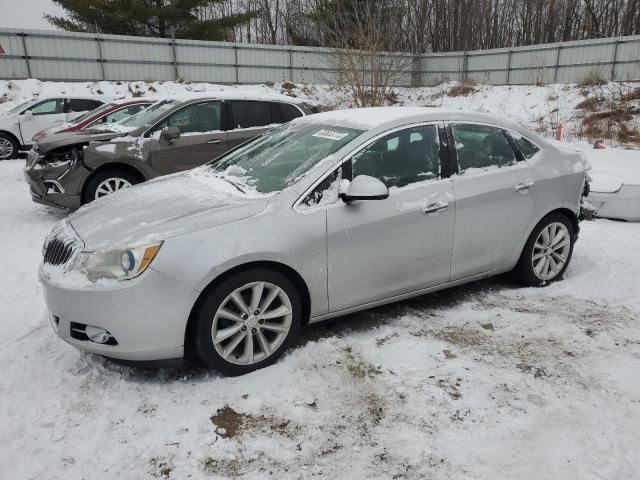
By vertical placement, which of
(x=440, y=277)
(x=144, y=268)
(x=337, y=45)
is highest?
(x=337, y=45)

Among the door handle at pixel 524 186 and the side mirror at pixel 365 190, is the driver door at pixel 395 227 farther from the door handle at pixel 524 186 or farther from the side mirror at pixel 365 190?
the door handle at pixel 524 186

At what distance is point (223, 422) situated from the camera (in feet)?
8.78

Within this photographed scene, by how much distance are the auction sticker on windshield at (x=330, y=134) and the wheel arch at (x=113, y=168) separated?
383cm

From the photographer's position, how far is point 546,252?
4445mm

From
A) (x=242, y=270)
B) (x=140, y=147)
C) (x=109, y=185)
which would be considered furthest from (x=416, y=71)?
(x=242, y=270)

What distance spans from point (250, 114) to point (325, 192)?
182 inches

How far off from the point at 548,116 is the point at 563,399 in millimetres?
19089

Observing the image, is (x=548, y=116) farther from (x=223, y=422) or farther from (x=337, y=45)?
(x=223, y=422)

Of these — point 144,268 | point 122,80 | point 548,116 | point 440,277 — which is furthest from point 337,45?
point 144,268

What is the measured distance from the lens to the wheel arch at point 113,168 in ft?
21.6

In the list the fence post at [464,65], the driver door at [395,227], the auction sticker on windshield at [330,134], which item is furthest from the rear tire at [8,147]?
the fence post at [464,65]

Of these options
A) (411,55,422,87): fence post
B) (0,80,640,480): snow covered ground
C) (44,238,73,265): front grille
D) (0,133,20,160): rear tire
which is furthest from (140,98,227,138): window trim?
(411,55,422,87): fence post

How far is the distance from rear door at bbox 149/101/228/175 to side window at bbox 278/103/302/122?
100 centimetres

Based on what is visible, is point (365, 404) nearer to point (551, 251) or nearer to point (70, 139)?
point (551, 251)
